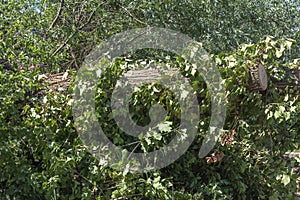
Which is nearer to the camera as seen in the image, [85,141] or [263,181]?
[85,141]

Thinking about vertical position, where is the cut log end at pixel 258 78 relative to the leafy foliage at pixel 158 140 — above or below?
above

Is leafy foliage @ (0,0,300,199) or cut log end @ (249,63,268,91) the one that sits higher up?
cut log end @ (249,63,268,91)

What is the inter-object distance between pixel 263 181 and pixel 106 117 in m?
1.27

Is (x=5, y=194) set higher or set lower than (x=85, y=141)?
lower

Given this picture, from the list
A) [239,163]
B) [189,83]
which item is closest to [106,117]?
[189,83]

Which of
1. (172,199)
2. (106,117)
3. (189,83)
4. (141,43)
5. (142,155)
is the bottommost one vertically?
(172,199)

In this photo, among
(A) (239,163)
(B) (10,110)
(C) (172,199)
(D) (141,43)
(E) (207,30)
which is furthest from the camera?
(E) (207,30)

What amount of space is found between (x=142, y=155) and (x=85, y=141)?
37 cm

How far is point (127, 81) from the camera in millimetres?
2773

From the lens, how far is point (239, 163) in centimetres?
312

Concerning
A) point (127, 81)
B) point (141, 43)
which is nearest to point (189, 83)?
point (127, 81)

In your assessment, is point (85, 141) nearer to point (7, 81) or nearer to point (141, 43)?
point (7, 81)

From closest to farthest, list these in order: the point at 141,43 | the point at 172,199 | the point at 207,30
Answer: the point at 172,199 < the point at 141,43 < the point at 207,30

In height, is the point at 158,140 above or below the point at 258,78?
below
